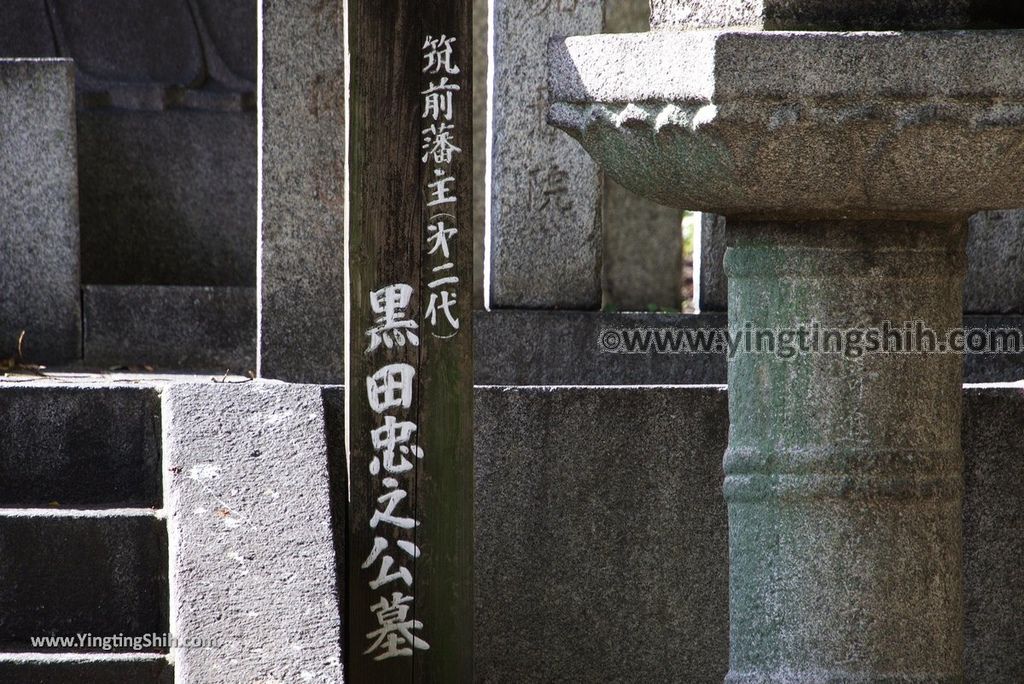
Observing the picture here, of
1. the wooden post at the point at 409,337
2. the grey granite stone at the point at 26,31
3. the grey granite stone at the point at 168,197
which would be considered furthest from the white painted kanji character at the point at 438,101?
the grey granite stone at the point at 26,31

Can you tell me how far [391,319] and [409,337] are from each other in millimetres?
66

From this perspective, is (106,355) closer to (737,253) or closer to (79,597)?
(79,597)

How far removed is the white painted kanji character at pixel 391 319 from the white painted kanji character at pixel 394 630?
2.12ft

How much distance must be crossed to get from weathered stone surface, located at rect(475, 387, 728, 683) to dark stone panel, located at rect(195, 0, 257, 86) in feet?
11.2

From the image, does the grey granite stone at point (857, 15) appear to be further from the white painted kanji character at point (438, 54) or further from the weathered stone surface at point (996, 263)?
the weathered stone surface at point (996, 263)

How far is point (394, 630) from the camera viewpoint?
3553 mm

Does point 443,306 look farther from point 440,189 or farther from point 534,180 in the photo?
point 534,180

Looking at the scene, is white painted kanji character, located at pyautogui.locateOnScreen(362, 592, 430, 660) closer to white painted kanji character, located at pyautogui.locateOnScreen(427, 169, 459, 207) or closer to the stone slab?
the stone slab

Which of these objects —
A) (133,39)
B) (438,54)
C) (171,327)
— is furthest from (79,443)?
(133,39)

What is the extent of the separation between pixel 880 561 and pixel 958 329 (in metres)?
0.55

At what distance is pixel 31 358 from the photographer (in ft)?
17.7

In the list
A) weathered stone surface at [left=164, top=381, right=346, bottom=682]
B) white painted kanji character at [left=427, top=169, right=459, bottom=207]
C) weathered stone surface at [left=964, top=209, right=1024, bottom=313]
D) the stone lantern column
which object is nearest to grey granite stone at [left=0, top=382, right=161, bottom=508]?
weathered stone surface at [left=164, top=381, right=346, bottom=682]

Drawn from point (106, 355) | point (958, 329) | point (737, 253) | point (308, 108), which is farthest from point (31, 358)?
point (958, 329)

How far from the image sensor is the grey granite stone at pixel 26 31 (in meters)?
6.76
